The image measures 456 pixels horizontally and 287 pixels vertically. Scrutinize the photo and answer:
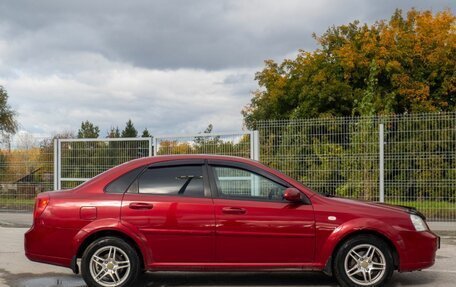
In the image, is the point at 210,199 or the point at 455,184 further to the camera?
the point at 455,184

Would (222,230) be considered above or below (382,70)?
below

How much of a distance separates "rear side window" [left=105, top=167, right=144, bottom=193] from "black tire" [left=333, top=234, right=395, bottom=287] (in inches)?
99.1

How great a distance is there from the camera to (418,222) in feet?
20.8

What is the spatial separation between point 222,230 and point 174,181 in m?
0.83

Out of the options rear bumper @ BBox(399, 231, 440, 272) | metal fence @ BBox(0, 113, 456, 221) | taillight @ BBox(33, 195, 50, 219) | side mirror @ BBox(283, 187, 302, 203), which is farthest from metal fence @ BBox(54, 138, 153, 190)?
rear bumper @ BBox(399, 231, 440, 272)

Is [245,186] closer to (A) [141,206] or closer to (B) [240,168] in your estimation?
(B) [240,168]

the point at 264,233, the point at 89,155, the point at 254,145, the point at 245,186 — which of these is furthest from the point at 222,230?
the point at 89,155

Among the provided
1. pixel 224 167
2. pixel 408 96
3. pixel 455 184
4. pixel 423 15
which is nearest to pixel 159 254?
pixel 224 167

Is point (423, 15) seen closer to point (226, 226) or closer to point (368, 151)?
point (368, 151)

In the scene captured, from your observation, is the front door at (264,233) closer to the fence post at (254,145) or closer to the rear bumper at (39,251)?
the rear bumper at (39,251)

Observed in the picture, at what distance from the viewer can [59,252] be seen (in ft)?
20.3

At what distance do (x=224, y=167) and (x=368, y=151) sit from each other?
284 inches

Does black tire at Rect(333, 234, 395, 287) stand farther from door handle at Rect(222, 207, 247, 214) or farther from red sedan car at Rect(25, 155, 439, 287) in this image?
door handle at Rect(222, 207, 247, 214)

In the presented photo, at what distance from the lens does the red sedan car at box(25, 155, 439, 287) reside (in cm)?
612
